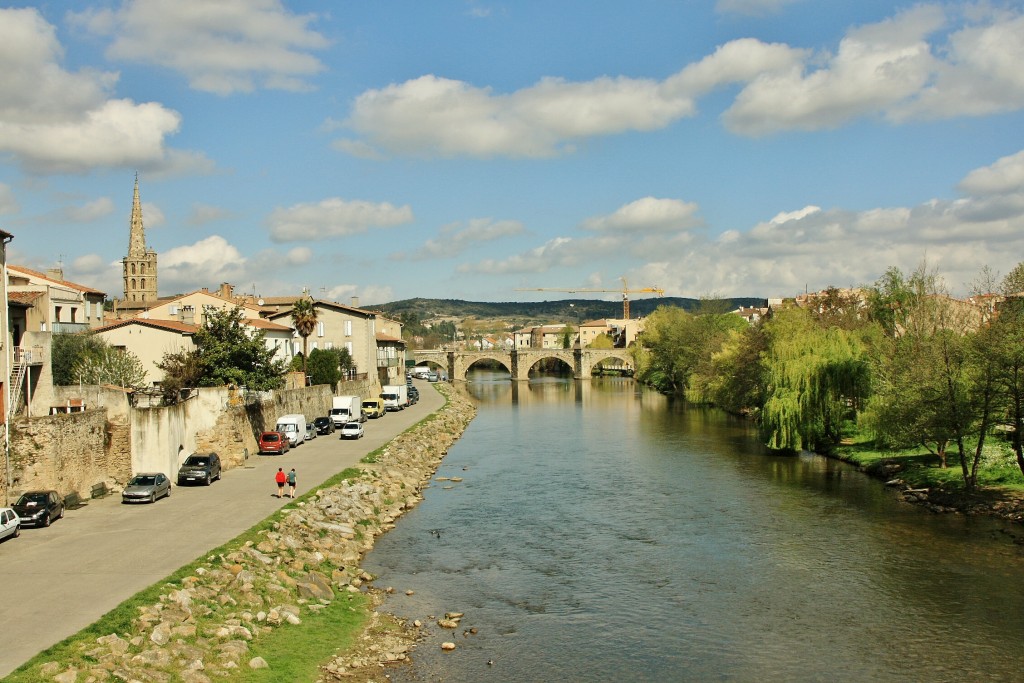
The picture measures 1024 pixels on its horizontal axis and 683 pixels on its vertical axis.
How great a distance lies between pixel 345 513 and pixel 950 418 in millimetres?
26198

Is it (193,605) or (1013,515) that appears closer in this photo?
(193,605)

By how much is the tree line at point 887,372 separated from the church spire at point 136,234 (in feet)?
262

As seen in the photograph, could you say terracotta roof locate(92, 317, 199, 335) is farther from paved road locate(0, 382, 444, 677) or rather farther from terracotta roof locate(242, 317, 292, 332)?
paved road locate(0, 382, 444, 677)

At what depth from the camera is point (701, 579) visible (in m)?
28.8

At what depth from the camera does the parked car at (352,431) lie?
193ft

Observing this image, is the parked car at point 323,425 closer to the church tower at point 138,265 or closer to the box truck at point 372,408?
the box truck at point 372,408

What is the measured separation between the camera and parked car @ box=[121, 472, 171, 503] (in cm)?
3294

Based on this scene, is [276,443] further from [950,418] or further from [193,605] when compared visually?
[950,418]

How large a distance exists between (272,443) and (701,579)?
28.0 meters

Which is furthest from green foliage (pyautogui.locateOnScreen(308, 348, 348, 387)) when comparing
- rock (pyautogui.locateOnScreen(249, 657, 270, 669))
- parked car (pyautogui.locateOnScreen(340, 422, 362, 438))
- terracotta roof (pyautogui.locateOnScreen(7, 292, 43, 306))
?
rock (pyautogui.locateOnScreen(249, 657, 270, 669))

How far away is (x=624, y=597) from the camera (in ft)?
88.9

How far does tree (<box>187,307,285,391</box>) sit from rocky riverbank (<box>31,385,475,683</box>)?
17277 mm

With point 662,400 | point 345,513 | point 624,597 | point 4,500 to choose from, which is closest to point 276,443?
point 345,513

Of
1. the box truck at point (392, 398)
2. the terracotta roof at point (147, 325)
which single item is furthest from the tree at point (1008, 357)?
the box truck at point (392, 398)
